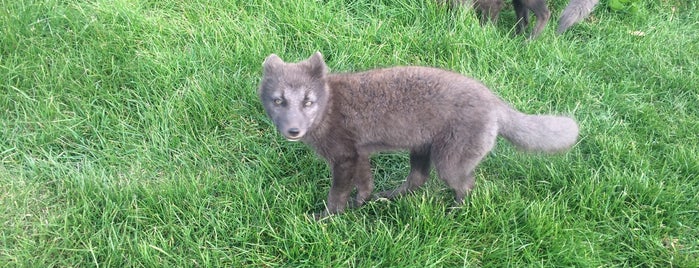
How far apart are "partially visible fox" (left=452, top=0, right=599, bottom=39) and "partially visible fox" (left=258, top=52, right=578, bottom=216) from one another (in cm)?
191

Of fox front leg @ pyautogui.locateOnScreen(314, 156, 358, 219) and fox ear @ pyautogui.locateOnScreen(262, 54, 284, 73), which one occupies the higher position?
fox ear @ pyautogui.locateOnScreen(262, 54, 284, 73)

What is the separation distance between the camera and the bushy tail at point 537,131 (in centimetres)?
335

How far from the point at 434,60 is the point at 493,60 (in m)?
0.49

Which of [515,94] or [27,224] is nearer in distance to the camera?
[27,224]

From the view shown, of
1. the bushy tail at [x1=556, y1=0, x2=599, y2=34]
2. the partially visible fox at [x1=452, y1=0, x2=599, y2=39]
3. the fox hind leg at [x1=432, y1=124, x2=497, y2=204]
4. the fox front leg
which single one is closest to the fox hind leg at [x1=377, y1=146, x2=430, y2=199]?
the fox hind leg at [x1=432, y1=124, x2=497, y2=204]

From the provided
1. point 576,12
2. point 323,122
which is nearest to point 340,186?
point 323,122

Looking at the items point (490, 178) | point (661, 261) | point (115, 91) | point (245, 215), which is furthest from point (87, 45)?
point (661, 261)

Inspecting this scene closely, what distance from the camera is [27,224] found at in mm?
3451

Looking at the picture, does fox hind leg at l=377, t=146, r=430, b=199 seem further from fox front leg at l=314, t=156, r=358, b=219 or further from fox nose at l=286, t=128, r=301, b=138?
fox nose at l=286, t=128, r=301, b=138

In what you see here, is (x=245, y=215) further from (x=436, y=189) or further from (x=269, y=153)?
(x=436, y=189)

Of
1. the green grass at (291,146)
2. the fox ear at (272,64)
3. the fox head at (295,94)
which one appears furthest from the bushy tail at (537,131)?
the fox ear at (272,64)

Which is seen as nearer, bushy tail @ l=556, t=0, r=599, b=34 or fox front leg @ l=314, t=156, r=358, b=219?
fox front leg @ l=314, t=156, r=358, b=219

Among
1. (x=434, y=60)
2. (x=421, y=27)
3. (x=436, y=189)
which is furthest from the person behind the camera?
(x=421, y=27)

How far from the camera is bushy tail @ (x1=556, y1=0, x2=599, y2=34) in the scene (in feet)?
16.4
